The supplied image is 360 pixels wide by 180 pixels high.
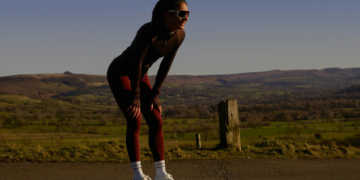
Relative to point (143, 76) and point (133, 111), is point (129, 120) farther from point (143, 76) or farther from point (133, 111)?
point (143, 76)

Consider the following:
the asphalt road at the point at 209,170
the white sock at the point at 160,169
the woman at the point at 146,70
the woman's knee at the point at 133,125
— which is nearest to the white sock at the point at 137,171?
the woman at the point at 146,70

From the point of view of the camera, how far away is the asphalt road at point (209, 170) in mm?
5141

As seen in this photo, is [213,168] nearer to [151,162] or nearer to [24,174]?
[151,162]

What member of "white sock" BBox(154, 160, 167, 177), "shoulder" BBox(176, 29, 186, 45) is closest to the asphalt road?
"white sock" BBox(154, 160, 167, 177)

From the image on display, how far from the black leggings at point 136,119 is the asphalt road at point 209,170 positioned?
51.2 inches

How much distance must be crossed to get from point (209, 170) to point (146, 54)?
103 inches

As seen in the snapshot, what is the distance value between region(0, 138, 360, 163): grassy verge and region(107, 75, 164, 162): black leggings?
2655 millimetres

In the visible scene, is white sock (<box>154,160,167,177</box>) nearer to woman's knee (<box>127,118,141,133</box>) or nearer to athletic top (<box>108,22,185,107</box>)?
woman's knee (<box>127,118,141,133</box>)

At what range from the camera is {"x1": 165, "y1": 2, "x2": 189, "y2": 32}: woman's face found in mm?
3625

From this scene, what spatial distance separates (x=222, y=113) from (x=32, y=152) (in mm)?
4309

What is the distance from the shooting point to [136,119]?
3.81m

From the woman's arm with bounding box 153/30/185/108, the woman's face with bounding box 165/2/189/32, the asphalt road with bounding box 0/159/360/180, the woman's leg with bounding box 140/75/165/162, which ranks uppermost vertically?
the woman's face with bounding box 165/2/189/32

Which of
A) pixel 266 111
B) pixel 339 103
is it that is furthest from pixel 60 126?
pixel 339 103

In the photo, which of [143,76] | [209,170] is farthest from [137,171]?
[209,170]
